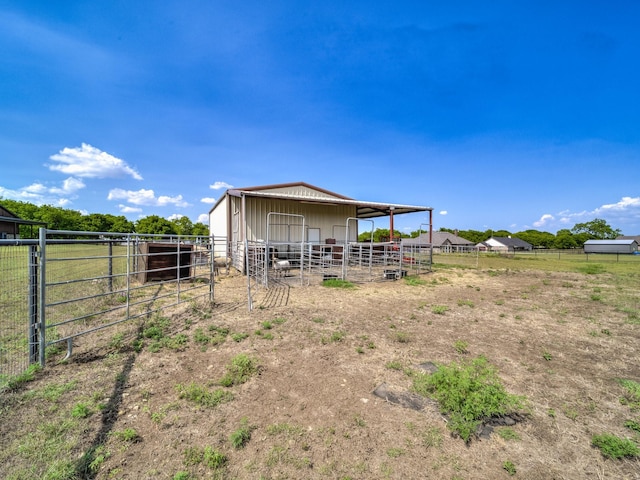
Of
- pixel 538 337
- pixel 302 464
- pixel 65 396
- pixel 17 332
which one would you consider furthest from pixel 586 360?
pixel 17 332

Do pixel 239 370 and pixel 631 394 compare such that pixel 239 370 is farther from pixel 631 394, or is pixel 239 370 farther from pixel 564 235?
pixel 564 235

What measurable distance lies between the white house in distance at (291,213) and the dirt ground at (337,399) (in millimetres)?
8876

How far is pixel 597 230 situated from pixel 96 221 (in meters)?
144

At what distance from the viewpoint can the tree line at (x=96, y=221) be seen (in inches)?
2271

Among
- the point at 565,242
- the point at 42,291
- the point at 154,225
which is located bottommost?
the point at 42,291

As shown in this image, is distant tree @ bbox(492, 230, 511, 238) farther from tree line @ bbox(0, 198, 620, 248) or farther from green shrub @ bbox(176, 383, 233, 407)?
green shrub @ bbox(176, 383, 233, 407)

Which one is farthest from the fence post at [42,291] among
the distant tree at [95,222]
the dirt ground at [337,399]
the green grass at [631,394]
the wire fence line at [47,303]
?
the distant tree at [95,222]

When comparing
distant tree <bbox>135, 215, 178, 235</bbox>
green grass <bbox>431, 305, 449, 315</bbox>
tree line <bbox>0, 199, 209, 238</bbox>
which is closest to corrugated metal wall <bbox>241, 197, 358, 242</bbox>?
green grass <bbox>431, 305, 449, 315</bbox>

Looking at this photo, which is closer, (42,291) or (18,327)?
(42,291)

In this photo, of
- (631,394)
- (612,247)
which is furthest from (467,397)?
(612,247)

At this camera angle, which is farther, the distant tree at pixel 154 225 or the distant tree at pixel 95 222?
the distant tree at pixel 154 225

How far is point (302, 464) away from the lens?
206cm

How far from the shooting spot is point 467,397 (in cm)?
271

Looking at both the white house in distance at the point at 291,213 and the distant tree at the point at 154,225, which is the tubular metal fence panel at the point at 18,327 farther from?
the distant tree at the point at 154,225
